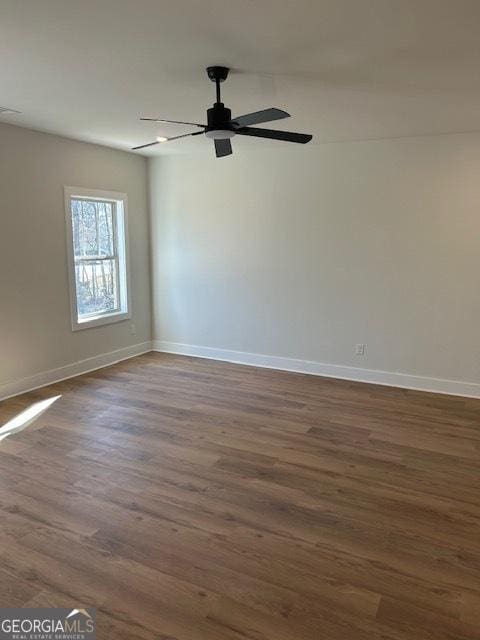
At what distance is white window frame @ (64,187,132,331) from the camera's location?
5.00 m

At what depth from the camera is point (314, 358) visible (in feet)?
17.5

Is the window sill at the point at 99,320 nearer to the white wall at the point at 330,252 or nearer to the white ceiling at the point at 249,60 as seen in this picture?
the white wall at the point at 330,252

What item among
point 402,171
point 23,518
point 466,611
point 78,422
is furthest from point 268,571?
point 402,171

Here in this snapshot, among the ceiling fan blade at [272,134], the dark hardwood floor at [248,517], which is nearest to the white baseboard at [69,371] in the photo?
the dark hardwood floor at [248,517]

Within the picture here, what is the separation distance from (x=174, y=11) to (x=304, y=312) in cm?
362

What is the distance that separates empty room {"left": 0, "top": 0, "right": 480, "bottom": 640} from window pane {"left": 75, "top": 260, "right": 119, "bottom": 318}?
4 cm

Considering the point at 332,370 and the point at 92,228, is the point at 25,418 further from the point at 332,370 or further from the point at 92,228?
the point at 332,370

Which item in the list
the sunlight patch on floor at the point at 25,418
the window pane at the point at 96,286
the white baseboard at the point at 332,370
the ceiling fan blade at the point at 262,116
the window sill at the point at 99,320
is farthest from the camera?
the window pane at the point at 96,286

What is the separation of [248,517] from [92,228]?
4.05 metres

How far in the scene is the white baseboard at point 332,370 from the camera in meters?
4.67

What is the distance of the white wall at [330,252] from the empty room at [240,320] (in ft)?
0.08

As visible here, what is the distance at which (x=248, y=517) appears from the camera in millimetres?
2574

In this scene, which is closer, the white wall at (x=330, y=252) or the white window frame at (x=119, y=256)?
the white wall at (x=330, y=252)

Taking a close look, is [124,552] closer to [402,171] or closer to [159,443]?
[159,443]
